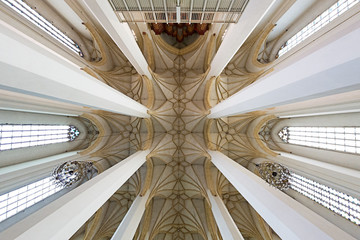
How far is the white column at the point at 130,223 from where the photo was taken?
834cm

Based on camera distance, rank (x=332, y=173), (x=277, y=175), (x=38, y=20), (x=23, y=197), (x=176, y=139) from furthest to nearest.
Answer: (x=176, y=139) → (x=23, y=197) → (x=38, y=20) → (x=332, y=173) → (x=277, y=175)

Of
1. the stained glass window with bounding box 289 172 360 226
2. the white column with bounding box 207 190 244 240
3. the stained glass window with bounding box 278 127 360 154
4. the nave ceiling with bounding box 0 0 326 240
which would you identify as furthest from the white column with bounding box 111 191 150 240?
the stained glass window with bounding box 278 127 360 154

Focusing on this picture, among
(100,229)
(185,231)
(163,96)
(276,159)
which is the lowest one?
(185,231)

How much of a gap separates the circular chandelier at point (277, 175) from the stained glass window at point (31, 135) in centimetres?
1159

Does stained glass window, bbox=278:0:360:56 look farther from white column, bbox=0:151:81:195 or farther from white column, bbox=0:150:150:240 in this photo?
white column, bbox=0:151:81:195

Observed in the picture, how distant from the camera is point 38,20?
26.9 ft

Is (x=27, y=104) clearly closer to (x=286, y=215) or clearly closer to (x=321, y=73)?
(x=321, y=73)

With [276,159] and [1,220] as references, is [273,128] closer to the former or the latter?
[276,159]

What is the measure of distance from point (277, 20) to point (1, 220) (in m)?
16.5

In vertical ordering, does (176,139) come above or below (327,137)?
below

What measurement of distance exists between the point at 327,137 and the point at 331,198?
296 cm

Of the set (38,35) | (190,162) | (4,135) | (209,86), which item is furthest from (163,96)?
(4,135)

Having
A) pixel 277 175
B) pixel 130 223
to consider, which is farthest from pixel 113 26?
pixel 130 223

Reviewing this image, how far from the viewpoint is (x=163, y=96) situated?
14719 mm
